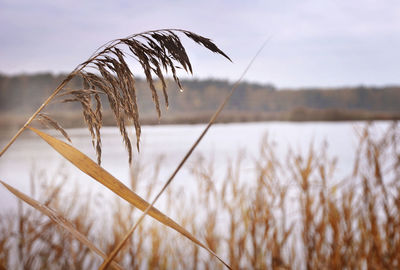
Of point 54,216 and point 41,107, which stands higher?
point 41,107

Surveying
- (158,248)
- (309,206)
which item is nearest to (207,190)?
(158,248)

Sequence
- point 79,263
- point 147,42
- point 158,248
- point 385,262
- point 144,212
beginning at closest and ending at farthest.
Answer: point 144,212, point 147,42, point 385,262, point 79,263, point 158,248

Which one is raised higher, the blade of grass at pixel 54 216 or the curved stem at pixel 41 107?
the curved stem at pixel 41 107

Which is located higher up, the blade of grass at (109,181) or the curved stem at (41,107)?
the curved stem at (41,107)

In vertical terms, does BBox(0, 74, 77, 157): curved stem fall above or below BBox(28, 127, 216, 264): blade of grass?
above

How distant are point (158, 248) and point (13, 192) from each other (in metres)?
2.23

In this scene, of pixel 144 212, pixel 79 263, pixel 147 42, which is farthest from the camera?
pixel 79 263

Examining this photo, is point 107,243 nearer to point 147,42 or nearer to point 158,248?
point 158,248

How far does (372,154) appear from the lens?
87.7 inches

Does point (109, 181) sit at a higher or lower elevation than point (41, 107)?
lower

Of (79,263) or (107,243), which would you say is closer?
(79,263)

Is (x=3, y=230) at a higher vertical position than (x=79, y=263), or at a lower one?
higher

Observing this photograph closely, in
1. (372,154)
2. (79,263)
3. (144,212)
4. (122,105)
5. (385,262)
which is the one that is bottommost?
(385,262)

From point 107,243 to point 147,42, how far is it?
2.46 m
